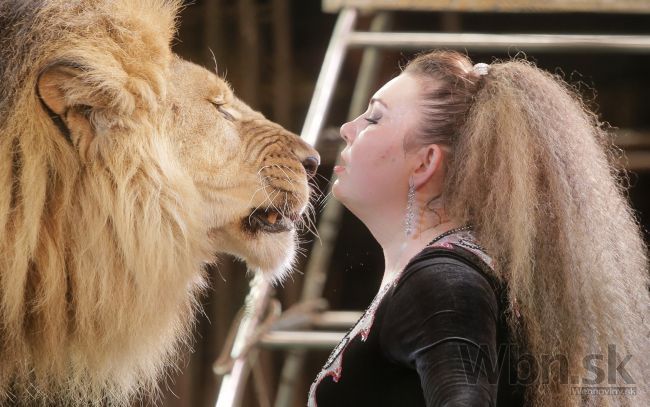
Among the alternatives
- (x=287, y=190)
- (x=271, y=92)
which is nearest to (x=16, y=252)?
(x=287, y=190)

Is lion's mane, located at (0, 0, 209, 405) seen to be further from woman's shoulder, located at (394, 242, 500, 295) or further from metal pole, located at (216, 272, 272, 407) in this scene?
woman's shoulder, located at (394, 242, 500, 295)

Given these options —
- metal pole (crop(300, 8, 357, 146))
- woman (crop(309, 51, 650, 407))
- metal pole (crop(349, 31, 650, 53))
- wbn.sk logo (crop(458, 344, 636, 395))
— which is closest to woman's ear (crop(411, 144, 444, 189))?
woman (crop(309, 51, 650, 407))

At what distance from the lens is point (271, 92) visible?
4.81 metres

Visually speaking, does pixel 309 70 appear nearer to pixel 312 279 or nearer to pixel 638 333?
pixel 312 279

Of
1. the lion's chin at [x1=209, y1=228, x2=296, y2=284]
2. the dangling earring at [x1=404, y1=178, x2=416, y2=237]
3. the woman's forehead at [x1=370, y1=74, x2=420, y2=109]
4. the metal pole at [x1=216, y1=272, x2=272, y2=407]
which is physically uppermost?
the woman's forehead at [x1=370, y1=74, x2=420, y2=109]

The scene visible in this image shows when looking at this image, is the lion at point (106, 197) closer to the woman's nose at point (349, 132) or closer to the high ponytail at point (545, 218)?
the woman's nose at point (349, 132)

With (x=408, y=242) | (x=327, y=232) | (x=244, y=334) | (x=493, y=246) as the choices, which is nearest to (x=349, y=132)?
(x=408, y=242)

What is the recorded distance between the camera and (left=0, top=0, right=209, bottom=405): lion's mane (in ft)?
5.11

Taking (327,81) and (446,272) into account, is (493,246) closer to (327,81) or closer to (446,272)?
(446,272)

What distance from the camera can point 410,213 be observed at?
1.50 m

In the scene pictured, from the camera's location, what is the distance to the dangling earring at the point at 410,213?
58.7 inches

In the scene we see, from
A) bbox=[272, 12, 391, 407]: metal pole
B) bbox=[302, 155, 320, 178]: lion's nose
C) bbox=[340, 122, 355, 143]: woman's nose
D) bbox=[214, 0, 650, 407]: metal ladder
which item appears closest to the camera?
bbox=[340, 122, 355, 143]: woman's nose

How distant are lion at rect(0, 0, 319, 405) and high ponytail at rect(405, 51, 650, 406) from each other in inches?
17.0

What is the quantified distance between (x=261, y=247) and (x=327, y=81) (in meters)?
0.68
